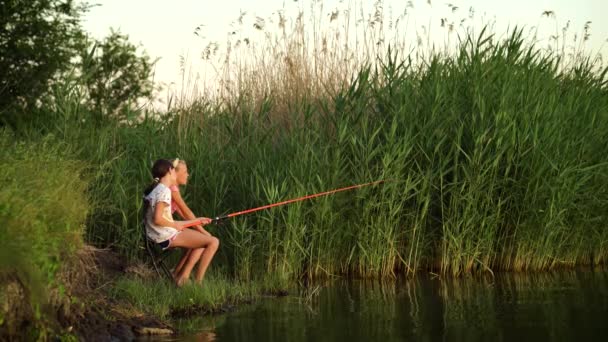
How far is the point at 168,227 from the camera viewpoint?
9.81 meters

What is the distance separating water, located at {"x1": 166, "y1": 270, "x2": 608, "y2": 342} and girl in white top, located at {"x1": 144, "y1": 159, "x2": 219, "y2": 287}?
0.70 meters

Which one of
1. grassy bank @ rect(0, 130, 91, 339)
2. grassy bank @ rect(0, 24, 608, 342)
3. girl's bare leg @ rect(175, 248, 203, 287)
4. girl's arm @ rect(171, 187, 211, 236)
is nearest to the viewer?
grassy bank @ rect(0, 130, 91, 339)

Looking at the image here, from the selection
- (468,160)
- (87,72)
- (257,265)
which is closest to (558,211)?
(468,160)

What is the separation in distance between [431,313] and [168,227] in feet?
8.49

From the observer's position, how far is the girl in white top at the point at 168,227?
31.9ft

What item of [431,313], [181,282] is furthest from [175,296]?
[431,313]

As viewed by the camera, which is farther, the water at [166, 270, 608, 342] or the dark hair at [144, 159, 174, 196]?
the dark hair at [144, 159, 174, 196]

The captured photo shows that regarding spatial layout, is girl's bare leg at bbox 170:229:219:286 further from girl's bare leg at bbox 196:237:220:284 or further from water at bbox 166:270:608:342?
water at bbox 166:270:608:342

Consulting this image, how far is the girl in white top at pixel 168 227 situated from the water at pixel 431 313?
2.29 feet

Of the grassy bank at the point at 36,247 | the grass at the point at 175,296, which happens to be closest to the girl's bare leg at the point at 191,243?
the grass at the point at 175,296

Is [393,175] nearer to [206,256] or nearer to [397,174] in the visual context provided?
[397,174]

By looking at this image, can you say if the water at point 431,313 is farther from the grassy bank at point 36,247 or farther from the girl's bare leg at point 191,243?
the grassy bank at point 36,247

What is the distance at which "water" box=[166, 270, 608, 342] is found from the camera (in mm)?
8133

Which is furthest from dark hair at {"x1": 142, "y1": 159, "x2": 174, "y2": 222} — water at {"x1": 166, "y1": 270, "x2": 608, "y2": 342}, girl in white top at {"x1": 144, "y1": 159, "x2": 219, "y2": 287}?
water at {"x1": 166, "y1": 270, "x2": 608, "y2": 342}
